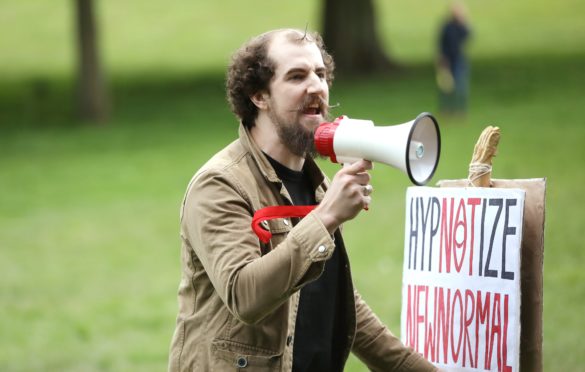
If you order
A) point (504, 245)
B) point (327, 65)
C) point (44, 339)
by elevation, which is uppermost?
point (327, 65)

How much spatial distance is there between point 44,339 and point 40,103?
18780 mm

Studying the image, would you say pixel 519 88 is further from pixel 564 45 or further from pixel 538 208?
pixel 538 208

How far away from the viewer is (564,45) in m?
30.0

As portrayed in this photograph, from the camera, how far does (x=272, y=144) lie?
13.5ft

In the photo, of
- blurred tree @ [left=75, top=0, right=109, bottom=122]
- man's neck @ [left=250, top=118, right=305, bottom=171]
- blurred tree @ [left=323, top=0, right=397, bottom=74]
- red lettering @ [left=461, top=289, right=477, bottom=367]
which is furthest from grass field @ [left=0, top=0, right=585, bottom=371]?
man's neck @ [left=250, top=118, right=305, bottom=171]

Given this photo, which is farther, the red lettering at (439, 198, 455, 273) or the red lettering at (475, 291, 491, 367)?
the red lettering at (439, 198, 455, 273)

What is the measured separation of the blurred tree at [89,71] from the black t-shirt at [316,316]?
21.0 metres

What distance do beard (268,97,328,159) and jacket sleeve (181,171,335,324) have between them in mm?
259

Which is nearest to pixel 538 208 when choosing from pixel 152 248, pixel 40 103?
pixel 152 248

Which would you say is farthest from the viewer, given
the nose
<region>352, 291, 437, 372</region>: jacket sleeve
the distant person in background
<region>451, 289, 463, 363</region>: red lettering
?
the distant person in background

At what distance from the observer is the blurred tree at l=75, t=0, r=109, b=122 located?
80.5 feet

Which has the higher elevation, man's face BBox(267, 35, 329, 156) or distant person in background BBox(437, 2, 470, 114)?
distant person in background BBox(437, 2, 470, 114)

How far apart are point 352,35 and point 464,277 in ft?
75.9

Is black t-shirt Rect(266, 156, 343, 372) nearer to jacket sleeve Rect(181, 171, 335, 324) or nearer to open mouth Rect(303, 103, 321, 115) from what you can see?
open mouth Rect(303, 103, 321, 115)
